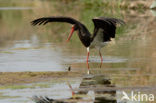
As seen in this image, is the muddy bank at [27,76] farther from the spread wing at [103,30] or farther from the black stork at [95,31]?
the spread wing at [103,30]

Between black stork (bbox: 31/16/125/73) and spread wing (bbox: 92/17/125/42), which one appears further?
black stork (bbox: 31/16/125/73)

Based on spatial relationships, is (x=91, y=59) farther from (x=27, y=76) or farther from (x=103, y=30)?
(x=27, y=76)

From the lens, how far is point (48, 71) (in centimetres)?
1089

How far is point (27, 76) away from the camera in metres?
10.2

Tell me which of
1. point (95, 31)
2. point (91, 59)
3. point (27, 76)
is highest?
point (95, 31)

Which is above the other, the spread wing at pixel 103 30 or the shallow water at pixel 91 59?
the spread wing at pixel 103 30

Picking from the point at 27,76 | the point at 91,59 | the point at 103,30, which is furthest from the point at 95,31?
the point at 27,76

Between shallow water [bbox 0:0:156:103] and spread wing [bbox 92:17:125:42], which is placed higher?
spread wing [bbox 92:17:125:42]

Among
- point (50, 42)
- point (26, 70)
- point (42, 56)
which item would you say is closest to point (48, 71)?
point (26, 70)

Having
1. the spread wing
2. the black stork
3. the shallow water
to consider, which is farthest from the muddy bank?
the spread wing

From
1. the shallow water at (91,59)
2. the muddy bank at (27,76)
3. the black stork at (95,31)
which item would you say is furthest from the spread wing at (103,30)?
the muddy bank at (27,76)

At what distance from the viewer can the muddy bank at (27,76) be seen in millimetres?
9723

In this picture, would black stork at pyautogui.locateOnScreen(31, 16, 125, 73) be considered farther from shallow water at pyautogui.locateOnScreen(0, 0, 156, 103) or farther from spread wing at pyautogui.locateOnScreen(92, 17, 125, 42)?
shallow water at pyautogui.locateOnScreen(0, 0, 156, 103)

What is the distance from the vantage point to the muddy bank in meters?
9.72
